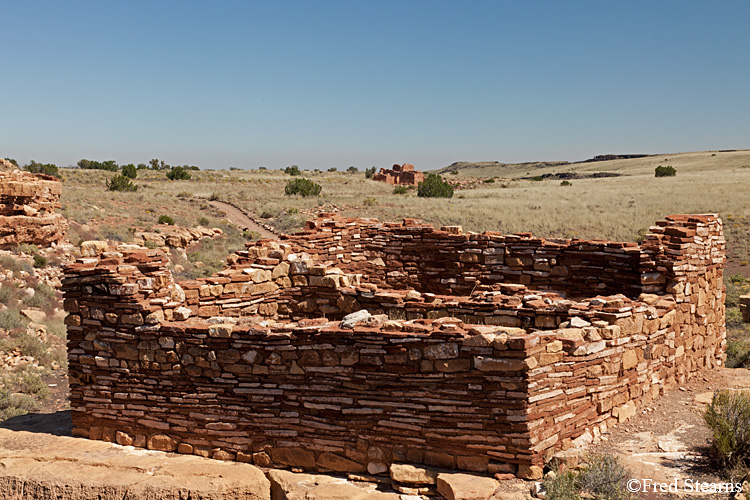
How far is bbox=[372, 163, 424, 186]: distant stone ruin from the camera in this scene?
65375 millimetres

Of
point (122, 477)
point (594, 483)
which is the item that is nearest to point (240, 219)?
point (122, 477)

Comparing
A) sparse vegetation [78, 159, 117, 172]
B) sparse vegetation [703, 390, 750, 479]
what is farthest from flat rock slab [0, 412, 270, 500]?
sparse vegetation [78, 159, 117, 172]

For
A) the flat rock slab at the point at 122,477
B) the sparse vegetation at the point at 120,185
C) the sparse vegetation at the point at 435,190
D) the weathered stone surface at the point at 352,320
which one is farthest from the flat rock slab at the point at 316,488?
the sparse vegetation at the point at 435,190

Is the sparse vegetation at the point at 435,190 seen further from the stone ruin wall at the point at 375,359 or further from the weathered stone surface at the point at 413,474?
the weathered stone surface at the point at 413,474

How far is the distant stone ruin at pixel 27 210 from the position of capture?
65.8 ft

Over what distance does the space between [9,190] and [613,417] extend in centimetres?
2058

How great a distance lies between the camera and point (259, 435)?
680 centimetres

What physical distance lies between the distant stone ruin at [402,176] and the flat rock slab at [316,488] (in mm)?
58748

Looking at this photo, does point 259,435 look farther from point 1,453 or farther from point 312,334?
point 1,453

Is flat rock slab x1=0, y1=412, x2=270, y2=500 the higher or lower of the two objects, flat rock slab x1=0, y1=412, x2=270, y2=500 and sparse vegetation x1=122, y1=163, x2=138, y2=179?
the lower

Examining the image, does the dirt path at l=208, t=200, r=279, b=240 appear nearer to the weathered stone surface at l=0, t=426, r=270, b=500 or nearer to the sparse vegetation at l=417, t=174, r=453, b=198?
the sparse vegetation at l=417, t=174, r=453, b=198

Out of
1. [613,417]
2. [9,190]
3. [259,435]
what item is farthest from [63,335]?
[613,417]

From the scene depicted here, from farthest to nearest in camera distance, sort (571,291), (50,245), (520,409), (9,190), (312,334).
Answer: (50,245)
(9,190)
(571,291)
(312,334)
(520,409)

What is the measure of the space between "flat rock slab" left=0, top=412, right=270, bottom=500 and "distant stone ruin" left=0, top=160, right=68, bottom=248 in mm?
15710
